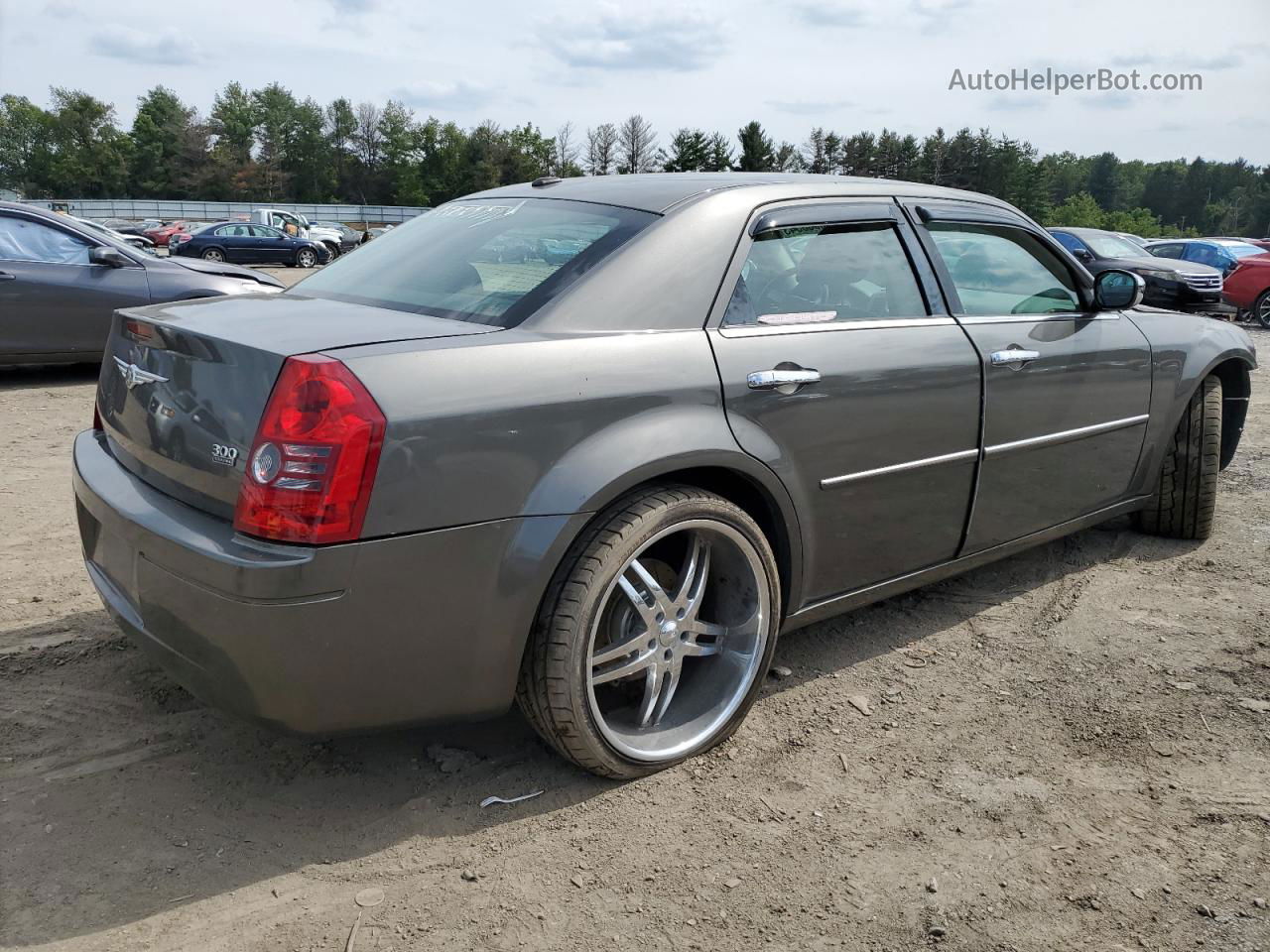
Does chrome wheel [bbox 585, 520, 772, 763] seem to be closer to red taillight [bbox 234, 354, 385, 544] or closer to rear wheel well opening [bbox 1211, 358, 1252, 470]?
red taillight [bbox 234, 354, 385, 544]

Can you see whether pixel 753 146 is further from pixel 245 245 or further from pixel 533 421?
pixel 533 421

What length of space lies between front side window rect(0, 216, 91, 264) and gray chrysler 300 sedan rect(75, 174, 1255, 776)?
18.9 feet

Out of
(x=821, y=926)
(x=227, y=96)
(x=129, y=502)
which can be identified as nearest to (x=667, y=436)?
(x=821, y=926)

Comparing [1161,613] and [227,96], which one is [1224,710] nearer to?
[1161,613]

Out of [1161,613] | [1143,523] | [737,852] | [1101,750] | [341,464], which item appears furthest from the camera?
[1143,523]

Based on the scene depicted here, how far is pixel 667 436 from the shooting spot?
2473mm

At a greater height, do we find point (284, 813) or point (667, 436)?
point (667, 436)

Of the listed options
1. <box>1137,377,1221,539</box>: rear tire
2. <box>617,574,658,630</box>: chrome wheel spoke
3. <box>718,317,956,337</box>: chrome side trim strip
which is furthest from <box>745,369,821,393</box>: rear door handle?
<box>1137,377,1221,539</box>: rear tire

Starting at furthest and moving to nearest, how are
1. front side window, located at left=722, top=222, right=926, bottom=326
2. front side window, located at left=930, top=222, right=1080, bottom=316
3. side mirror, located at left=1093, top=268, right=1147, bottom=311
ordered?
side mirror, located at left=1093, top=268, right=1147, bottom=311
front side window, located at left=930, top=222, right=1080, bottom=316
front side window, located at left=722, top=222, right=926, bottom=326

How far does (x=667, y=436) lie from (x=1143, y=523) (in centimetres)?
313

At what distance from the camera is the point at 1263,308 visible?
53.5 ft

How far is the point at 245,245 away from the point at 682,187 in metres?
30.8

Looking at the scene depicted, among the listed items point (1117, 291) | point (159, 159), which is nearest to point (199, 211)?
point (159, 159)

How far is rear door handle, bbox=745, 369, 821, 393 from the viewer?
268cm
